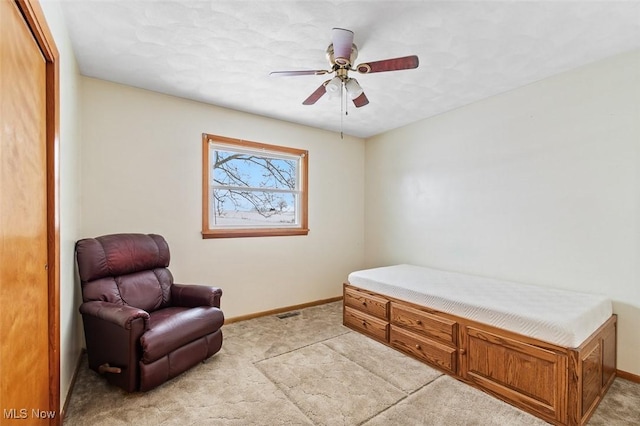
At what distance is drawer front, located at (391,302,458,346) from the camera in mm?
2428

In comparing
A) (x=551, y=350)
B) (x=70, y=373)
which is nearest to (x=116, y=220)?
(x=70, y=373)

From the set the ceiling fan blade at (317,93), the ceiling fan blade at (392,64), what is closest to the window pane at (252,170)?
the ceiling fan blade at (317,93)

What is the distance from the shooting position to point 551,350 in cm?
187

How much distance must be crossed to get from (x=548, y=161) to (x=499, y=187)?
491mm

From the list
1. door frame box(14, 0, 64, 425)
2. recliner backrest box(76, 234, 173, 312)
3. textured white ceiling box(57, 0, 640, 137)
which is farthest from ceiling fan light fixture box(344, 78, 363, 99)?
recliner backrest box(76, 234, 173, 312)

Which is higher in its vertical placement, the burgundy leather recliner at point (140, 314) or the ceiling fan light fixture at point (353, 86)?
the ceiling fan light fixture at point (353, 86)

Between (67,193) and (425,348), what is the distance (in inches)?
122

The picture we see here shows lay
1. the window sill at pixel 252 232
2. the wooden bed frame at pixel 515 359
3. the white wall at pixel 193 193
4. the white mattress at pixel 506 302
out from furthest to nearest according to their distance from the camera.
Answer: the window sill at pixel 252 232
the white wall at pixel 193 193
the white mattress at pixel 506 302
the wooden bed frame at pixel 515 359

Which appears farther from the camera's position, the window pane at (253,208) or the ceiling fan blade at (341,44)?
the window pane at (253,208)

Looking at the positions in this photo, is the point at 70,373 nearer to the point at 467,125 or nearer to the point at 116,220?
the point at 116,220

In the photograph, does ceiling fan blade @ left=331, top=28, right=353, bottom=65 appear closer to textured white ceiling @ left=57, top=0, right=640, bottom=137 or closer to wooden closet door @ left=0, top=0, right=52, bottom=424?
textured white ceiling @ left=57, top=0, right=640, bottom=137

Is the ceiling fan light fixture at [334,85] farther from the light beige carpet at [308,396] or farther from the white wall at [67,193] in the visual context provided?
the light beige carpet at [308,396]

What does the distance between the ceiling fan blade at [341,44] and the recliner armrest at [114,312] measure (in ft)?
7.48

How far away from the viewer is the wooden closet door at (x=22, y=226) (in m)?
1.09
